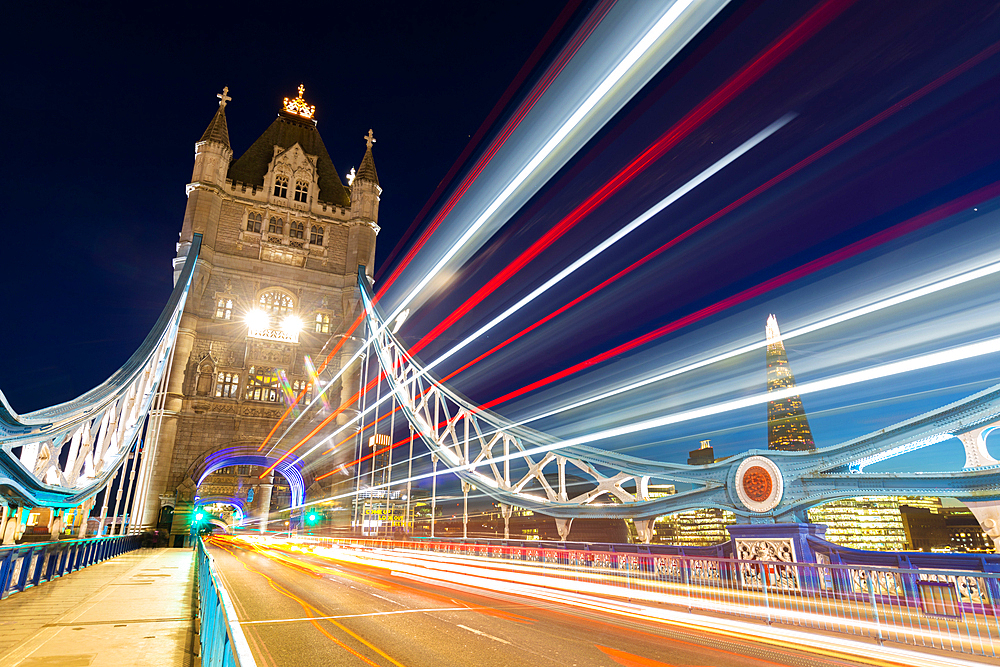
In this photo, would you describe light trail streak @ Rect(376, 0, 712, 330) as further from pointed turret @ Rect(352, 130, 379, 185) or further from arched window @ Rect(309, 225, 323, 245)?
pointed turret @ Rect(352, 130, 379, 185)

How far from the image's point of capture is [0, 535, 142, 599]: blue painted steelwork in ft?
42.0

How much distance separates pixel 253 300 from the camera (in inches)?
1945

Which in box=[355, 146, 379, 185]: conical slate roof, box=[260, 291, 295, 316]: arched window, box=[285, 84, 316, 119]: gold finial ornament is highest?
box=[285, 84, 316, 119]: gold finial ornament

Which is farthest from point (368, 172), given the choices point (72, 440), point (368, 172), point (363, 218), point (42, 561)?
point (42, 561)

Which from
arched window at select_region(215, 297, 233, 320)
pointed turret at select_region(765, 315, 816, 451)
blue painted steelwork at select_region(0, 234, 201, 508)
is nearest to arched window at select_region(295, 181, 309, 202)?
arched window at select_region(215, 297, 233, 320)

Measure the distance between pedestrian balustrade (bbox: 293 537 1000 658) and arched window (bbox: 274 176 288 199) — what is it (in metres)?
44.9

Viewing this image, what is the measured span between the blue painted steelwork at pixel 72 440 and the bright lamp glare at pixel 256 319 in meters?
8.88

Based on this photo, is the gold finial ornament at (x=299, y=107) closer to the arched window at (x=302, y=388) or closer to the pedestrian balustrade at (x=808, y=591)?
the arched window at (x=302, y=388)

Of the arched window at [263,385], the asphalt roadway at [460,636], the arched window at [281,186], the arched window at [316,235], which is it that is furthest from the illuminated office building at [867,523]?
the asphalt roadway at [460,636]

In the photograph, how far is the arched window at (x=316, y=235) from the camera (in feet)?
177

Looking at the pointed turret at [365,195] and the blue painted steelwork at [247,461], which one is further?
the pointed turret at [365,195]

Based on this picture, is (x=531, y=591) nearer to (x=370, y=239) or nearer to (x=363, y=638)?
(x=363, y=638)

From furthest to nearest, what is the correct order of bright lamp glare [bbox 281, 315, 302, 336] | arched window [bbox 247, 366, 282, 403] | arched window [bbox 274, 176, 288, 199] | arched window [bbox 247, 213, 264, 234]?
arched window [bbox 274, 176, 288, 199] < arched window [bbox 247, 213, 264, 234] < bright lamp glare [bbox 281, 315, 302, 336] < arched window [bbox 247, 366, 282, 403]

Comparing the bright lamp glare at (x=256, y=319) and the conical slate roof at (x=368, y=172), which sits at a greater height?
the conical slate roof at (x=368, y=172)
